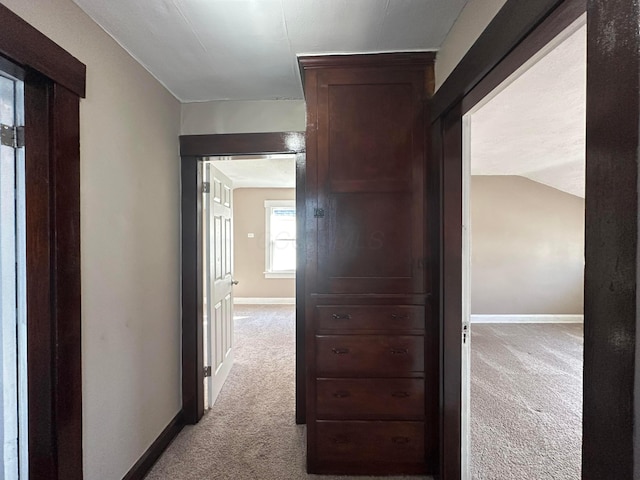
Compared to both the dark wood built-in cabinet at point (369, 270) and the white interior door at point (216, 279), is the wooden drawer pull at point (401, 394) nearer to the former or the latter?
the dark wood built-in cabinet at point (369, 270)

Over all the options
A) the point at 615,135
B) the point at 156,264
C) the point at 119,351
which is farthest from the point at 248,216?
the point at 615,135

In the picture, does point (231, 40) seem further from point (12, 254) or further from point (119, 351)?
point (119, 351)

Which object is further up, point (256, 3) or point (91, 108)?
point (256, 3)

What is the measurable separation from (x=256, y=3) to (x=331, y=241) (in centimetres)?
111

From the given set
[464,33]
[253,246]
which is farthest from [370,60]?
[253,246]

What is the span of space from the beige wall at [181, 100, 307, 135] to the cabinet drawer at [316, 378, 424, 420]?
5.37 ft

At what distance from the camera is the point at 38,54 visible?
3.85 ft

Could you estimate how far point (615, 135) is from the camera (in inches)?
24.3

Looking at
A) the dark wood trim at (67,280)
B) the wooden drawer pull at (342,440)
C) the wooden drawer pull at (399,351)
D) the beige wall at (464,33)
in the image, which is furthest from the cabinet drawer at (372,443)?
Result: the beige wall at (464,33)

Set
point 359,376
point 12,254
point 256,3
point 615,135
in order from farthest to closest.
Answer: point 359,376 → point 256,3 → point 12,254 → point 615,135

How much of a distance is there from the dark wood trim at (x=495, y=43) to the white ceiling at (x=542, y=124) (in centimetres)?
12

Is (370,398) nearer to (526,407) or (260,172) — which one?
(526,407)

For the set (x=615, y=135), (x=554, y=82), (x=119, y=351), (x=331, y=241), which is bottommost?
(x=119, y=351)

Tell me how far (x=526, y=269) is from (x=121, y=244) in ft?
17.1
